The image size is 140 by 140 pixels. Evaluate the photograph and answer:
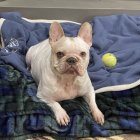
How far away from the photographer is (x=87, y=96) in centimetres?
179

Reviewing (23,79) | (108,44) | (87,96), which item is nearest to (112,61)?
(108,44)

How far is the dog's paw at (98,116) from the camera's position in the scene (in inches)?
65.9

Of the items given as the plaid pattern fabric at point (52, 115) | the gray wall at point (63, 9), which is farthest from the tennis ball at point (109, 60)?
the gray wall at point (63, 9)

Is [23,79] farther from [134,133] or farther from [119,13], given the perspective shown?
[119,13]

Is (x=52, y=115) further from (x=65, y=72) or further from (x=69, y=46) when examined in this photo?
(x=69, y=46)

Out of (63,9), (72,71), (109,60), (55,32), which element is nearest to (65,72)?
(72,71)

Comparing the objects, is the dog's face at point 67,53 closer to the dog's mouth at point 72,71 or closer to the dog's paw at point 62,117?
the dog's mouth at point 72,71

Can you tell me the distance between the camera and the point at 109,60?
85.2 inches

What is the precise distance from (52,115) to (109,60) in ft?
2.17

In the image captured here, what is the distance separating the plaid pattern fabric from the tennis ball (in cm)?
37

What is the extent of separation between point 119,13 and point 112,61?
27.1 inches

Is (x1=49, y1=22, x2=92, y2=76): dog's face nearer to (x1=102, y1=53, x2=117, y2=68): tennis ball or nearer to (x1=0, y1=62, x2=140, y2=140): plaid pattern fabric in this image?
(x1=0, y1=62, x2=140, y2=140): plaid pattern fabric

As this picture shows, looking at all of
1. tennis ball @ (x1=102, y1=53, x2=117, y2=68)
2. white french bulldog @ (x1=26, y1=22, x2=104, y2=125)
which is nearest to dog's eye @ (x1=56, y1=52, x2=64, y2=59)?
white french bulldog @ (x1=26, y1=22, x2=104, y2=125)

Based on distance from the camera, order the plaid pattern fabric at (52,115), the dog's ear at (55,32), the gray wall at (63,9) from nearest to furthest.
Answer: the plaid pattern fabric at (52,115)
the dog's ear at (55,32)
the gray wall at (63,9)
